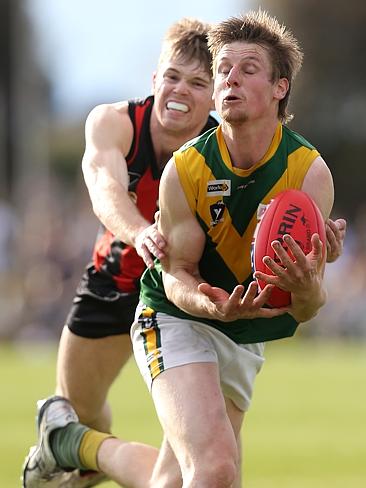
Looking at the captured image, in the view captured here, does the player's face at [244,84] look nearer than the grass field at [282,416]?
Yes

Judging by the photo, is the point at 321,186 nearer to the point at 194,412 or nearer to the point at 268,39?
the point at 268,39

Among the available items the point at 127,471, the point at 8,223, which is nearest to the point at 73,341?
the point at 127,471

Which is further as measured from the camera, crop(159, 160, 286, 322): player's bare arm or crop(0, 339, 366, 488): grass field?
crop(0, 339, 366, 488): grass field

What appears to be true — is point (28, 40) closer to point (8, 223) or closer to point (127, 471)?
point (8, 223)

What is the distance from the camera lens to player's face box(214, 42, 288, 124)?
5.96 meters

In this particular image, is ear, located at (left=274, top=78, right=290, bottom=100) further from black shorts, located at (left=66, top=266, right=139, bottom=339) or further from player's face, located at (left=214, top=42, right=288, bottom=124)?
black shorts, located at (left=66, top=266, right=139, bottom=339)

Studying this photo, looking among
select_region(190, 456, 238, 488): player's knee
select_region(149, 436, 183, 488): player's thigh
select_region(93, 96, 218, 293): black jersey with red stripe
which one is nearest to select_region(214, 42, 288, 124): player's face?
select_region(93, 96, 218, 293): black jersey with red stripe

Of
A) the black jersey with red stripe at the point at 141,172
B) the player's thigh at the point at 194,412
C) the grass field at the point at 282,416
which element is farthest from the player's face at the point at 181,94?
the grass field at the point at 282,416

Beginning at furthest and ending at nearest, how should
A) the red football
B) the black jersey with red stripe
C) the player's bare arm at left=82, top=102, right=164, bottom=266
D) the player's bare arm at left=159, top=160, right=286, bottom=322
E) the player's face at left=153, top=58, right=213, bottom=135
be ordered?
the black jersey with red stripe
the player's face at left=153, top=58, right=213, bottom=135
the player's bare arm at left=82, top=102, right=164, bottom=266
the player's bare arm at left=159, top=160, right=286, bottom=322
the red football

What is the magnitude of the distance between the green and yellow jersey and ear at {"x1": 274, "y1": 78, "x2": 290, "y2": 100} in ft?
0.50

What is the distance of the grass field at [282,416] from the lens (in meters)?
9.38

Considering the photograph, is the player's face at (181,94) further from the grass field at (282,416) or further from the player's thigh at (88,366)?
the grass field at (282,416)

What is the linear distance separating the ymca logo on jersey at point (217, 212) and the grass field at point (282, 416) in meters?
2.99

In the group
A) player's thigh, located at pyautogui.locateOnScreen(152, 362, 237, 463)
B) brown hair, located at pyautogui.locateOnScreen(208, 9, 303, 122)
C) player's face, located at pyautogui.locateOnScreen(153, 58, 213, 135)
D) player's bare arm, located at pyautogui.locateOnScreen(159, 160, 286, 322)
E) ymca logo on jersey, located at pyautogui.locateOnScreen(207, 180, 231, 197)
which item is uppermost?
brown hair, located at pyautogui.locateOnScreen(208, 9, 303, 122)
